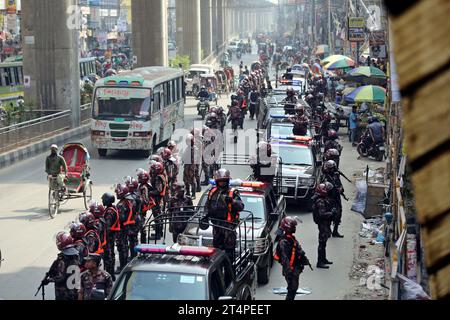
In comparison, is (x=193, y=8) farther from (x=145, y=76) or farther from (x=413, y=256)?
(x=413, y=256)

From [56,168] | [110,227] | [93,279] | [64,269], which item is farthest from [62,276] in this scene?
[56,168]

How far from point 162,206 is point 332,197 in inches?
133

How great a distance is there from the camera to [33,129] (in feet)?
101

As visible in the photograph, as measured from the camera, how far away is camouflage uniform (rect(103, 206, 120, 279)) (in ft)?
42.3

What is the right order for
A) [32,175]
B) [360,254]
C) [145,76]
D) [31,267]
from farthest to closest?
1. [145,76]
2. [32,175]
3. [360,254]
4. [31,267]

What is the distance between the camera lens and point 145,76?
30.4m

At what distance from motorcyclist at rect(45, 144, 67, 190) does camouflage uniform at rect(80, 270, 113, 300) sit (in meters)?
9.40

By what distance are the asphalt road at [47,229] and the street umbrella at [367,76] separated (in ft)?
18.5

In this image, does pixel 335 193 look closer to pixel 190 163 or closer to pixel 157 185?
pixel 157 185

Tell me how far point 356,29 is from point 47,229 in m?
28.0

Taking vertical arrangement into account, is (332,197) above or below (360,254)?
above

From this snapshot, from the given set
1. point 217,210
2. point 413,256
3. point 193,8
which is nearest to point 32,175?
point 217,210

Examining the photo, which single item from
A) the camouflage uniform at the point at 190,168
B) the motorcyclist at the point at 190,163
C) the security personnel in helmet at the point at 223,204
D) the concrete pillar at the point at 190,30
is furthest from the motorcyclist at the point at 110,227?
the concrete pillar at the point at 190,30

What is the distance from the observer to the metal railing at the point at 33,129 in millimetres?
28578
